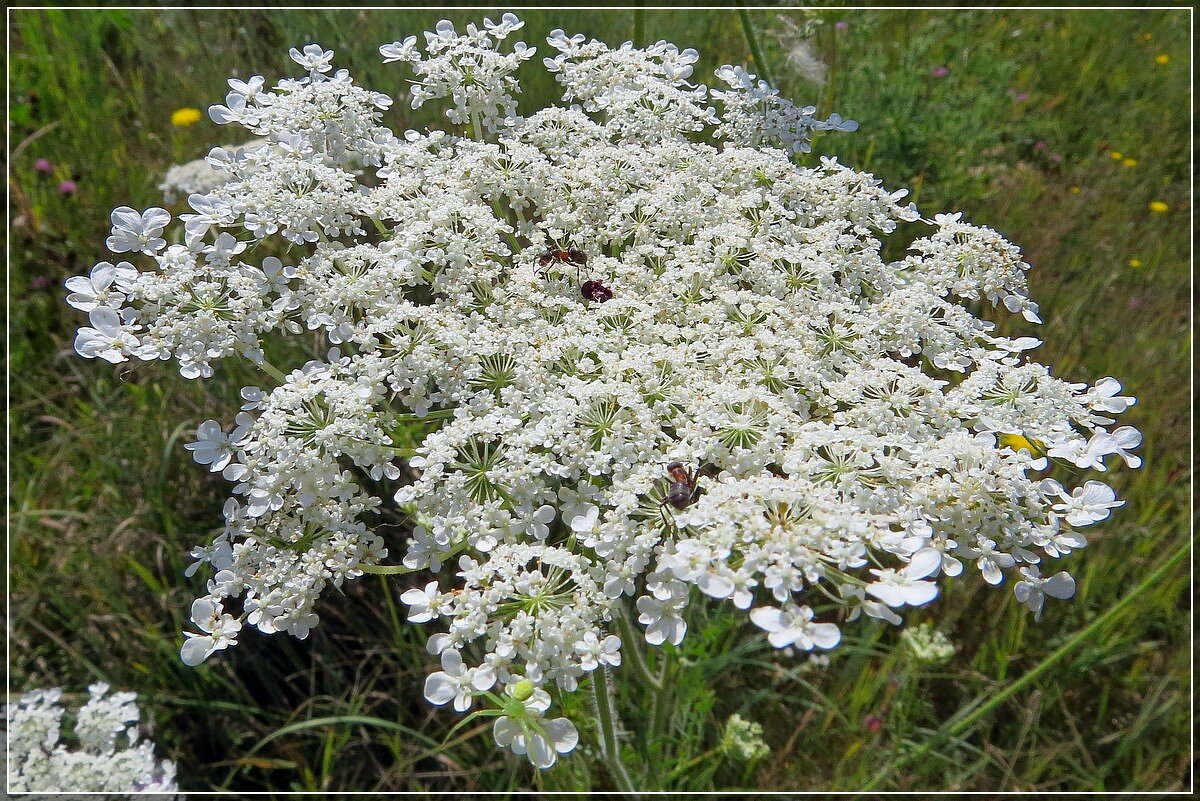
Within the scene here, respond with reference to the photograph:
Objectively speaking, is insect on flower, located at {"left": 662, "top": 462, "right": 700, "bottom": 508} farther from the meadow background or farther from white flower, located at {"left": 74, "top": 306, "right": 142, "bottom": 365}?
white flower, located at {"left": 74, "top": 306, "right": 142, "bottom": 365}

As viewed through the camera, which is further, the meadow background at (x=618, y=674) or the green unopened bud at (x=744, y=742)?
the meadow background at (x=618, y=674)

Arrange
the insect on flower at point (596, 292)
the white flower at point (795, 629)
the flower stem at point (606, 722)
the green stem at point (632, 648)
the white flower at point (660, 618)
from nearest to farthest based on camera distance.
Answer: the white flower at point (795, 629) → the white flower at point (660, 618) → the insect on flower at point (596, 292) → the flower stem at point (606, 722) → the green stem at point (632, 648)

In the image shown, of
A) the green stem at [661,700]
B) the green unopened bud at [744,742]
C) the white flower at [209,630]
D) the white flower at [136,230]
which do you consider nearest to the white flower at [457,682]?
the white flower at [209,630]

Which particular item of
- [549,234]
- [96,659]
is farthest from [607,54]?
[96,659]

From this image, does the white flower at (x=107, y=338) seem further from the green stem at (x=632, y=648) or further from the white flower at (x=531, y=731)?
the green stem at (x=632, y=648)

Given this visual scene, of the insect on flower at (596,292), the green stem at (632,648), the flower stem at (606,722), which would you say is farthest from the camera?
the green stem at (632,648)

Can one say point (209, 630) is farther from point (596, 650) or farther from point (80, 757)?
point (80, 757)

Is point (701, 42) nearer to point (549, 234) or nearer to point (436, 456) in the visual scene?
point (549, 234)
